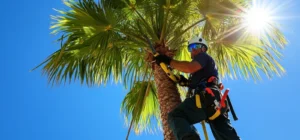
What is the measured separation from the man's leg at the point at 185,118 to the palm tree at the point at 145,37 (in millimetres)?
1475

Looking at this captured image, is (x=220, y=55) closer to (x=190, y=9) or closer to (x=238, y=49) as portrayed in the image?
(x=238, y=49)

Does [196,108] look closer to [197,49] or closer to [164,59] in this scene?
[164,59]

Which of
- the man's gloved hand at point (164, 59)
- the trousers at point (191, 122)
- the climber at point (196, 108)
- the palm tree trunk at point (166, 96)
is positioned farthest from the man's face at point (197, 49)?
the trousers at point (191, 122)

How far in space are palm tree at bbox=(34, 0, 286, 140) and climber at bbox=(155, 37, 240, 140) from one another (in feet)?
3.39

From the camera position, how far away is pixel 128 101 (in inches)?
351

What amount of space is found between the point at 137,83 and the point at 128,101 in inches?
20.3

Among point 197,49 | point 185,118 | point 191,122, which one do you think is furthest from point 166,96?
point 185,118

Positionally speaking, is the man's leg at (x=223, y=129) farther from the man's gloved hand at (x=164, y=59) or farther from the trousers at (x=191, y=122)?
the man's gloved hand at (x=164, y=59)

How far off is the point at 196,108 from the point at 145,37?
255 cm

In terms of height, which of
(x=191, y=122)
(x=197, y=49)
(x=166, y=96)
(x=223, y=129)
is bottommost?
(x=223, y=129)

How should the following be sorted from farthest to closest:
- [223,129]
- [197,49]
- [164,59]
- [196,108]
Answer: [197,49] → [164,59] → [223,129] → [196,108]

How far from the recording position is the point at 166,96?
628cm

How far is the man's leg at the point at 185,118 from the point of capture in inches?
177

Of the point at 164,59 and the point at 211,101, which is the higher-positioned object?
the point at 164,59
